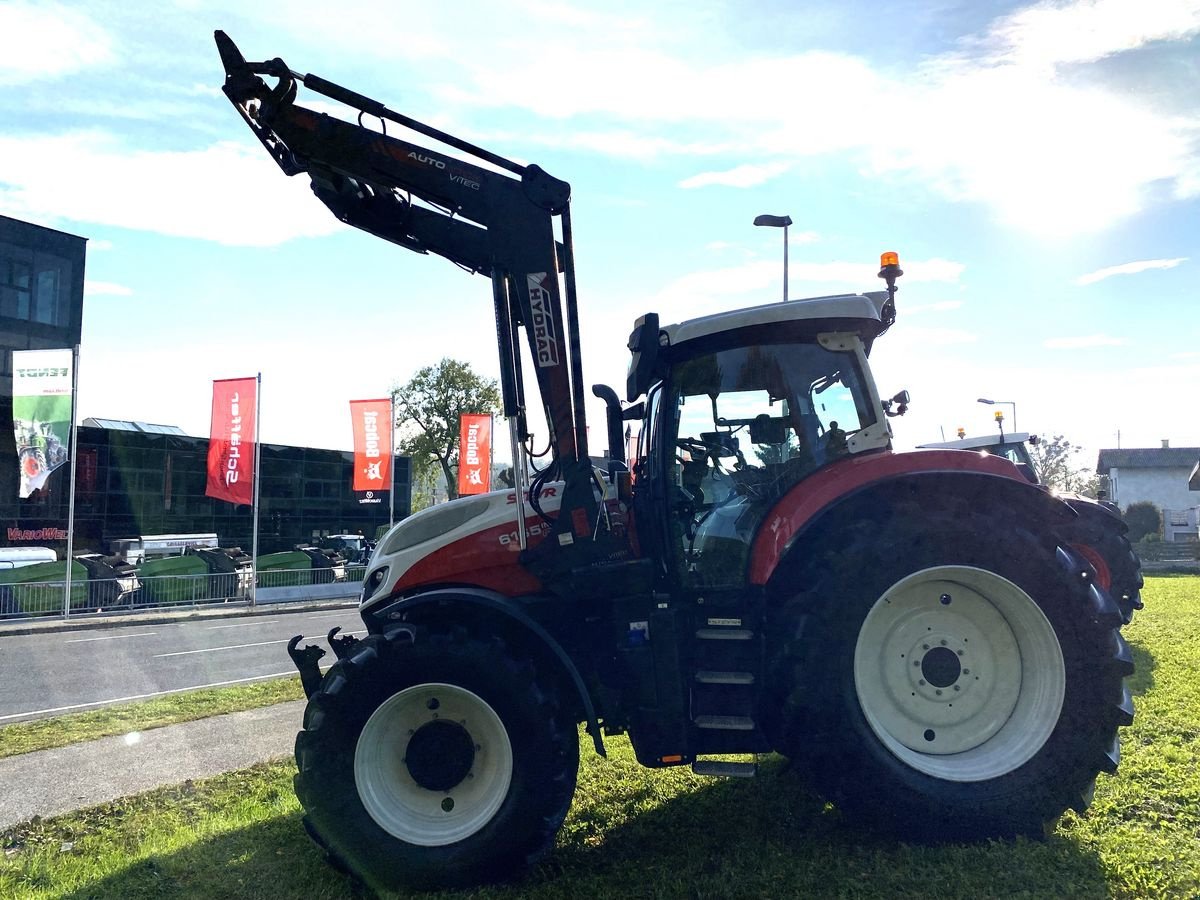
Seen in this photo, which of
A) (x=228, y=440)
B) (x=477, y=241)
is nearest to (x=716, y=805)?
(x=477, y=241)

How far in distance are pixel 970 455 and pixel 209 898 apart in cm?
414

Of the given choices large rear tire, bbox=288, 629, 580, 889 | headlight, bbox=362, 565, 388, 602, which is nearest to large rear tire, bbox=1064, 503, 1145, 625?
large rear tire, bbox=288, 629, 580, 889

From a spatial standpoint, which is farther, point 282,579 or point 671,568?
point 282,579

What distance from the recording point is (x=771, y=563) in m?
4.13

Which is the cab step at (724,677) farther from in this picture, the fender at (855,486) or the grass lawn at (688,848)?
the grass lawn at (688,848)

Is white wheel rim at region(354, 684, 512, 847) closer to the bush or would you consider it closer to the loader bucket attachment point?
the loader bucket attachment point

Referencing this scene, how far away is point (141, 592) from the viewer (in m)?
22.6

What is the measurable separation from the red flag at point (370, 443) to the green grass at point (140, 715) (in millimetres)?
18289

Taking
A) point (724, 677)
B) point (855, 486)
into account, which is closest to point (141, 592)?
point (724, 677)

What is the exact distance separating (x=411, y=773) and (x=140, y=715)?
19.6ft

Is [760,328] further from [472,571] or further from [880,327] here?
[472,571]

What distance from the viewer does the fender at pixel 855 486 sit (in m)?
4.07

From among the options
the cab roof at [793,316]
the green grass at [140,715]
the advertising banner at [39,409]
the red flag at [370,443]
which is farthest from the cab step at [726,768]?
the red flag at [370,443]

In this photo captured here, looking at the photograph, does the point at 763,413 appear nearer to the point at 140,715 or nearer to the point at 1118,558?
the point at 1118,558
